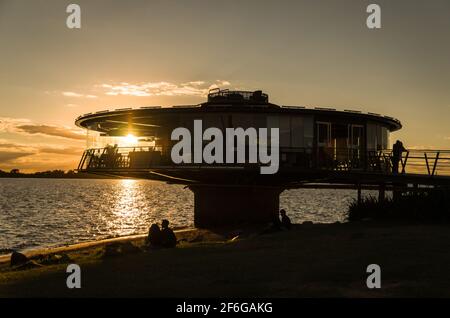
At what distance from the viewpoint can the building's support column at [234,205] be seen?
34750mm

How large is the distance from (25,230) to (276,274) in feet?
146

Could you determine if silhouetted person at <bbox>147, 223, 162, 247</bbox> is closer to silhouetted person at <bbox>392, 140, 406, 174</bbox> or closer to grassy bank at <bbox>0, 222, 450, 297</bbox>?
grassy bank at <bbox>0, 222, 450, 297</bbox>

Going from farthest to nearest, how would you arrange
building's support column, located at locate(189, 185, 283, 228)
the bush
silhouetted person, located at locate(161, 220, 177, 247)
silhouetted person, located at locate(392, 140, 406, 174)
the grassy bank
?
building's support column, located at locate(189, 185, 283, 228) < silhouetted person, located at locate(392, 140, 406, 174) < the bush < silhouetted person, located at locate(161, 220, 177, 247) < the grassy bank

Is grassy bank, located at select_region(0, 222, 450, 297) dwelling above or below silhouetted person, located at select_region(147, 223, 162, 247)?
above

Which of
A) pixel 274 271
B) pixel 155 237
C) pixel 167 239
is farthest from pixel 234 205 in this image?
pixel 274 271

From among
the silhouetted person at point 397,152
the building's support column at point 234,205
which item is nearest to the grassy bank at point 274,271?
the silhouetted person at point 397,152

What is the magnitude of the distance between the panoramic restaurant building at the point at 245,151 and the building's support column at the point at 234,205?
54 millimetres

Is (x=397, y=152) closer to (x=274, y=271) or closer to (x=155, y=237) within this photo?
(x=155, y=237)

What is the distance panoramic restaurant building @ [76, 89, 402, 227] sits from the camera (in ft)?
99.7

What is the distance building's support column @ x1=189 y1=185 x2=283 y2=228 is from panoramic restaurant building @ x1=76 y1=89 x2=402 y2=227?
0.05 m

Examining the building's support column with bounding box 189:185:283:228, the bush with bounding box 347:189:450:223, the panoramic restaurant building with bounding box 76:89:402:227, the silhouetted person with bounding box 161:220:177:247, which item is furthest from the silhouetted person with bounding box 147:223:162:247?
the building's support column with bounding box 189:185:283:228

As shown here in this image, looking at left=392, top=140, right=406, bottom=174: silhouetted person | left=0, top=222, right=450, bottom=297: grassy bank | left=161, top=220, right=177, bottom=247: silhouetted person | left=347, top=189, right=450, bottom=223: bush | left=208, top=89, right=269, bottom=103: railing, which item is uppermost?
left=208, top=89, right=269, bottom=103: railing

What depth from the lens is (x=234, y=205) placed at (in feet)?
114

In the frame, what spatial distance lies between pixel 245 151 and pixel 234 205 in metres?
6.12
